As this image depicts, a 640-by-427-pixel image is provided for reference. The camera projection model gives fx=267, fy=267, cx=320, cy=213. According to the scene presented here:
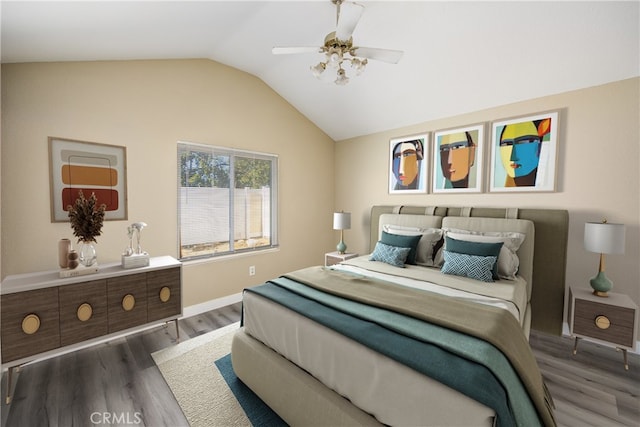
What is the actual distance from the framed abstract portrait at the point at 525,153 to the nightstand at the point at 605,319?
111cm

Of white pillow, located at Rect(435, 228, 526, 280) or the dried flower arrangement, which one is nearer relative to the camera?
the dried flower arrangement

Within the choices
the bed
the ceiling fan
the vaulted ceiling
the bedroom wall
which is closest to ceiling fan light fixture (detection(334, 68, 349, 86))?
the ceiling fan

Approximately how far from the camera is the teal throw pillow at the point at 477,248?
2457mm

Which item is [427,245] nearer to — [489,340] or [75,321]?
[489,340]

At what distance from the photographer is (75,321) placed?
6.98 feet

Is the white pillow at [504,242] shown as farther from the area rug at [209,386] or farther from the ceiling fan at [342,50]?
the area rug at [209,386]

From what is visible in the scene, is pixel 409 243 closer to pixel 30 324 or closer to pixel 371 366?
pixel 371 366

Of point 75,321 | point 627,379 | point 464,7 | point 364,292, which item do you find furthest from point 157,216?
point 627,379

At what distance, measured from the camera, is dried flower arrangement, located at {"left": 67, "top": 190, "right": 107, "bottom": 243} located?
218 centimetres

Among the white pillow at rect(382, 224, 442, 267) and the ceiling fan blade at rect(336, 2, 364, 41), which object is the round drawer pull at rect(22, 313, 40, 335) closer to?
the ceiling fan blade at rect(336, 2, 364, 41)

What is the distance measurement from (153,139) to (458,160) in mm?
3570

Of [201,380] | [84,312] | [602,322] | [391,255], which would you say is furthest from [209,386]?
[602,322]

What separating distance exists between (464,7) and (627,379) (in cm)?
325

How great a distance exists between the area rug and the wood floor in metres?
0.08
